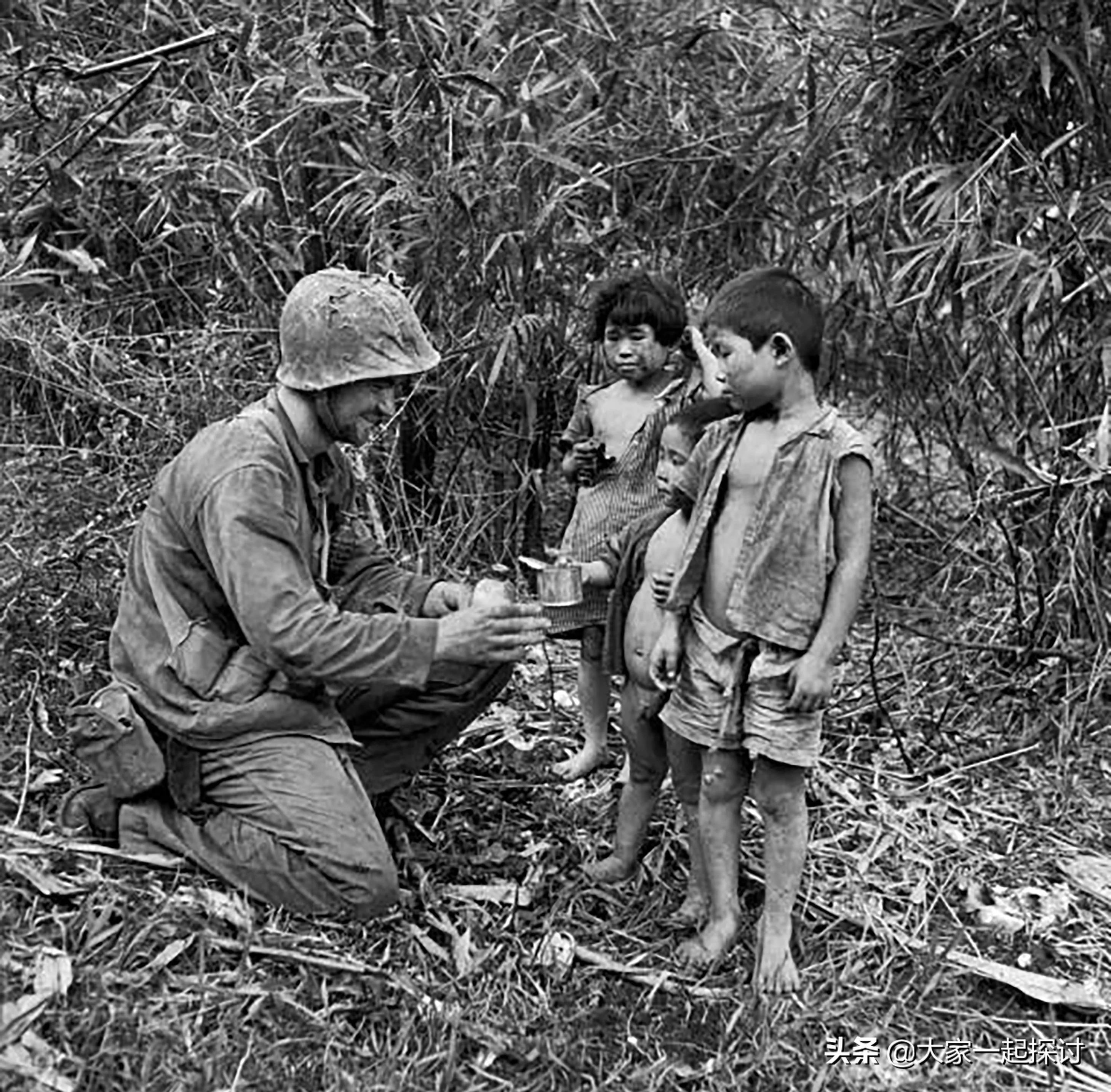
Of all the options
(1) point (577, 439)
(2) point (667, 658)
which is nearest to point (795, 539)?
(2) point (667, 658)

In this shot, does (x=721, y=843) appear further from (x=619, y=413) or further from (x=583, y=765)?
(x=619, y=413)

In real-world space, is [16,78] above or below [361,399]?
above

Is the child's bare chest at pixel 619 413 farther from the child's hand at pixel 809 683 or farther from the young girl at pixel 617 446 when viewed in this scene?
the child's hand at pixel 809 683

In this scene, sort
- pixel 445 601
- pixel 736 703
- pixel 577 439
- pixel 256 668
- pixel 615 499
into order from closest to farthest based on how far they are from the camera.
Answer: pixel 736 703 → pixel 256 668 → pixel 445 601 → pixel 615 499 → pixel 577 439

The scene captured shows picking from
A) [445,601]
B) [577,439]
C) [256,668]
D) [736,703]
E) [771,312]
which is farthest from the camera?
[577,439]

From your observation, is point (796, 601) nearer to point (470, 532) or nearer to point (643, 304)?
point (643, 304)

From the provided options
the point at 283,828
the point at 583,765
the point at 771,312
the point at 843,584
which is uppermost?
the point at 771,312

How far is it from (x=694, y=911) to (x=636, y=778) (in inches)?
12.8

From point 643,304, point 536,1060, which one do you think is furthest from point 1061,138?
point 536,1060

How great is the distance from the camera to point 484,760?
445cm

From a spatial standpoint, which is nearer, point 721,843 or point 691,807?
point 721,843

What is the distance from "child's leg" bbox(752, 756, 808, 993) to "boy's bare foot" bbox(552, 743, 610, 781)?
38.9 inches

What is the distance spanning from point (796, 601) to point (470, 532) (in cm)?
224

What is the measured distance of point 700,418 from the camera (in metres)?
3.84
